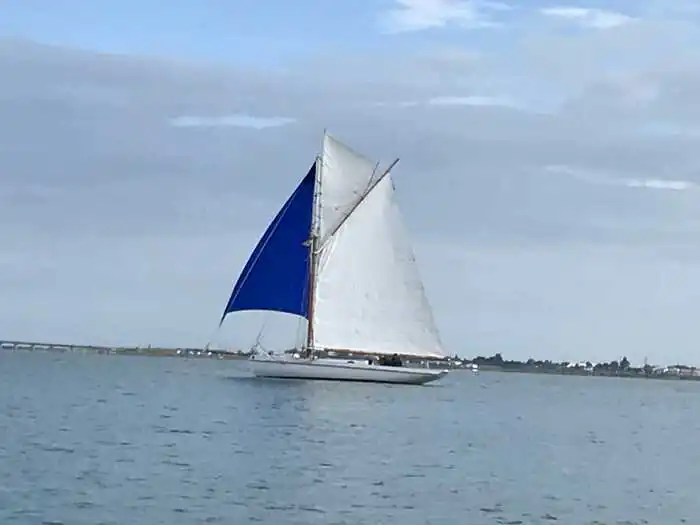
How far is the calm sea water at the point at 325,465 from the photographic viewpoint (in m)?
28.0

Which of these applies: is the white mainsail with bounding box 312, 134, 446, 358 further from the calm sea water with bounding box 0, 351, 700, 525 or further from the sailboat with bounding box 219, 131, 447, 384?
the calm sea water with bounding box 0, 351, 700, 525

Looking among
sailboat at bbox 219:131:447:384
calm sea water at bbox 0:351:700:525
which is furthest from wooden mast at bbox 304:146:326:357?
calm sea water at bbox 0:351:700:525

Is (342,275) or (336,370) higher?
(342,275)

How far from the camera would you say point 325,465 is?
3616 centimetres

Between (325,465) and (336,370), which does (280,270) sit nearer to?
(336,370)

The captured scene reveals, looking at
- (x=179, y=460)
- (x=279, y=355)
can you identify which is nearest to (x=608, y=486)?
(x=179, y=460)

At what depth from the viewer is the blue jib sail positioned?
74.4 meters

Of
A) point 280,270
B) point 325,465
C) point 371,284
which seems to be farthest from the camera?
point 280,270

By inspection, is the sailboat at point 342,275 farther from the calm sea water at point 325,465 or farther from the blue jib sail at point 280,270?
the calm sea water at point 325,465

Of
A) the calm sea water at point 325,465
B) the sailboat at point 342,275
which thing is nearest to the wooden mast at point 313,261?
the sailboat at point 342,275

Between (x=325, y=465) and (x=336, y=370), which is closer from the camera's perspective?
(x=325, y=465)

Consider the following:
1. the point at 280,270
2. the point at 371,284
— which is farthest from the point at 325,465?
the point at 280,270

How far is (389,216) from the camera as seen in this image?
245 ft

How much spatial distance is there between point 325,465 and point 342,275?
38289 mm
